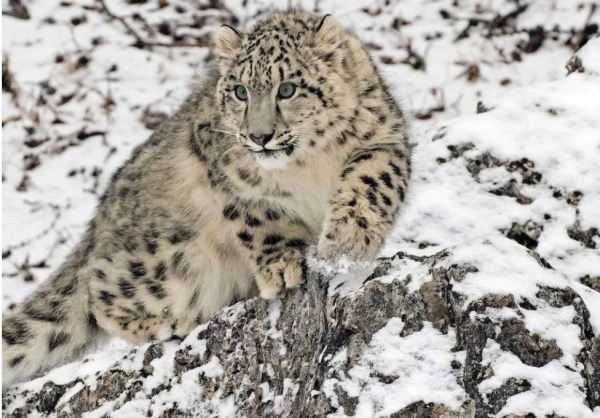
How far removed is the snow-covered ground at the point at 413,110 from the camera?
5148 millimetres

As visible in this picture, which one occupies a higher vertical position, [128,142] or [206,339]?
[206,339]

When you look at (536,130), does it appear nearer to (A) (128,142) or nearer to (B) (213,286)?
(B) (213,286)

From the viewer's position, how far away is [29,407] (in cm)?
466

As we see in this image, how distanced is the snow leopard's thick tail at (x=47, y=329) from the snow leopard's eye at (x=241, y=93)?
5.12ft

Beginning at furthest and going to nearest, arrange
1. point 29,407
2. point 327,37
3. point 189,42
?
point 189,42 → point 29,407 → point 327,37

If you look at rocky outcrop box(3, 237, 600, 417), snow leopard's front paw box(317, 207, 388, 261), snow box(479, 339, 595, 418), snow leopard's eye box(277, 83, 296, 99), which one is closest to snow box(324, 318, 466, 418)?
rocky outcrop box(3, 237, 600, 417)

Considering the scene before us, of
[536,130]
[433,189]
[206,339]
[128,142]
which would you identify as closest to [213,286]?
[206,339]

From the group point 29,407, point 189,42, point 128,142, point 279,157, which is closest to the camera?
point 279,157

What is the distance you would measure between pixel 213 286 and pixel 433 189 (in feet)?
4.59

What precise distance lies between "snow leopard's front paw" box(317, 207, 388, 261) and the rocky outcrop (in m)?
0.08

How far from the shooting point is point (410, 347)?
10.6ft

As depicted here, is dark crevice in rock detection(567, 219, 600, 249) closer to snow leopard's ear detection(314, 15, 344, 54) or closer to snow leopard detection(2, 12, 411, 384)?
snow leopard detection(2, 12, 411, 384)

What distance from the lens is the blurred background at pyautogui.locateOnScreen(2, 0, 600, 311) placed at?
26.0 ft

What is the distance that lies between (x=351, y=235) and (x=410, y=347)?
31.7 inches
